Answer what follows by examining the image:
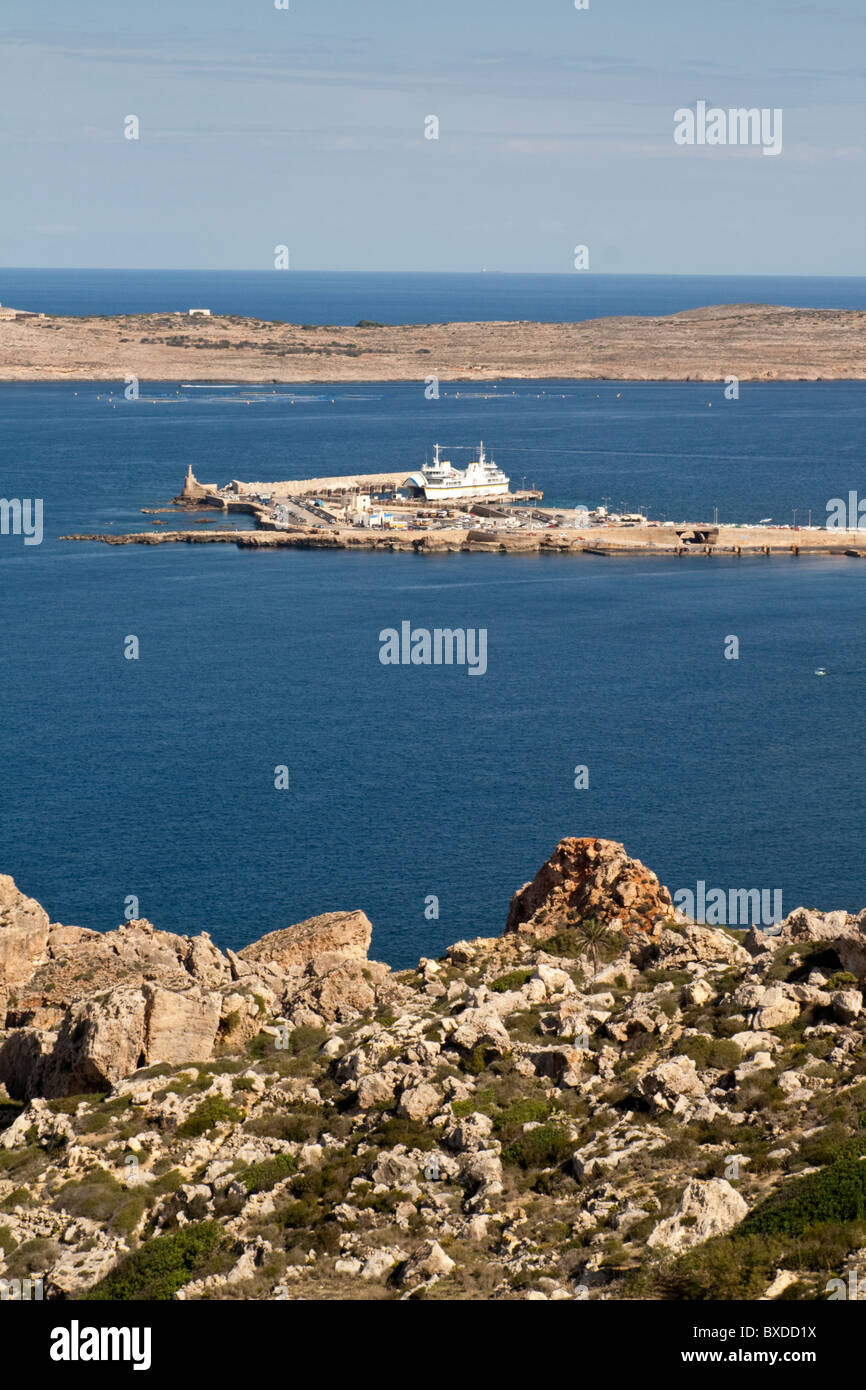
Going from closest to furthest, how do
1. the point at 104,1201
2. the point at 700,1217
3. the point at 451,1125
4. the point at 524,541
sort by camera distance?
the point at 700,1217 < the point at 104,1201 < the point at 451,1125 < the point at 524,541

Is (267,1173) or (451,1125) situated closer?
(267,1173)

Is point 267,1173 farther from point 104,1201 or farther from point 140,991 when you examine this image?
point 140,991

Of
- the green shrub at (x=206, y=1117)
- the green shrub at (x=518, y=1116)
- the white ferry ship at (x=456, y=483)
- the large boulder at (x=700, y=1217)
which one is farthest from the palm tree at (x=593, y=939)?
the white ferry ship at (x=456, y=483)

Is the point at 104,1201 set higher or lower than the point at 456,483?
lower

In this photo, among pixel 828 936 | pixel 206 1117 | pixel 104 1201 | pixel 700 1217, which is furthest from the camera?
pixel 828 936

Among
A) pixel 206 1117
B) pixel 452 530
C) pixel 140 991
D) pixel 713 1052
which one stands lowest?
pixel 206 1117

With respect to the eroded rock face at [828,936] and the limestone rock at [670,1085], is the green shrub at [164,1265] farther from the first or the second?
the eroded rock face at [828,936]

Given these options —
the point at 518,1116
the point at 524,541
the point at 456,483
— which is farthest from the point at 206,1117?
the point at 456,483
